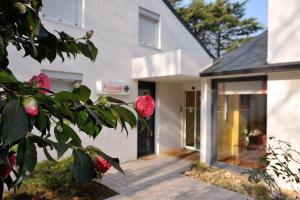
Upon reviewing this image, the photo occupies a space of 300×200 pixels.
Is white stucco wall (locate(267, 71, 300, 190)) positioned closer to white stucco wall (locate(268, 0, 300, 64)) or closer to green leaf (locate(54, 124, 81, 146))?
white stucco wall (locate(268, 0, 300, 64))

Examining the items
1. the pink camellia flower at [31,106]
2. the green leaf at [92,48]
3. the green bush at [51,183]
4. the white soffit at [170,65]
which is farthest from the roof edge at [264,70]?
the pink camellia flower at [31,106]

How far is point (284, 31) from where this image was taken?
637 cm

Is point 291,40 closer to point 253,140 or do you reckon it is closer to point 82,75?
point 253,140

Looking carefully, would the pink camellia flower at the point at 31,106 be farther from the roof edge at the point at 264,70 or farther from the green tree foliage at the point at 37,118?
the roof edge at the point at 264,70

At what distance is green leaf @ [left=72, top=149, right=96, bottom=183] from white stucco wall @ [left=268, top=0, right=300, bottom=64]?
21.8 feet

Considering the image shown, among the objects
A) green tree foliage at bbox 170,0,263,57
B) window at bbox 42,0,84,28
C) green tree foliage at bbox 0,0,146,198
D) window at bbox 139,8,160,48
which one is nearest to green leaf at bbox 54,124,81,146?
green tree foliage at bbox 0,0,146,198

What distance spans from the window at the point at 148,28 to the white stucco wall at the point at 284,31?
4800 millimetres

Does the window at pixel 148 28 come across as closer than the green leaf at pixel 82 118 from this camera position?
→ No

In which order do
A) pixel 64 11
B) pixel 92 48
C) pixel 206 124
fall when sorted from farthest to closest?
pixel 206 124, pixel 64 11, pixel 92 48

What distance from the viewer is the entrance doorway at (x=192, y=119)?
11172mm

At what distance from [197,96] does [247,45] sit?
3.08 m

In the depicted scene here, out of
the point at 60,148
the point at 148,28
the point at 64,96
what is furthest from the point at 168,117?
the point at 60,148

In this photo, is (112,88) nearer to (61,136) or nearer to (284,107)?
(284,107)

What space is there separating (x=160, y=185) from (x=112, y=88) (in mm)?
3594
